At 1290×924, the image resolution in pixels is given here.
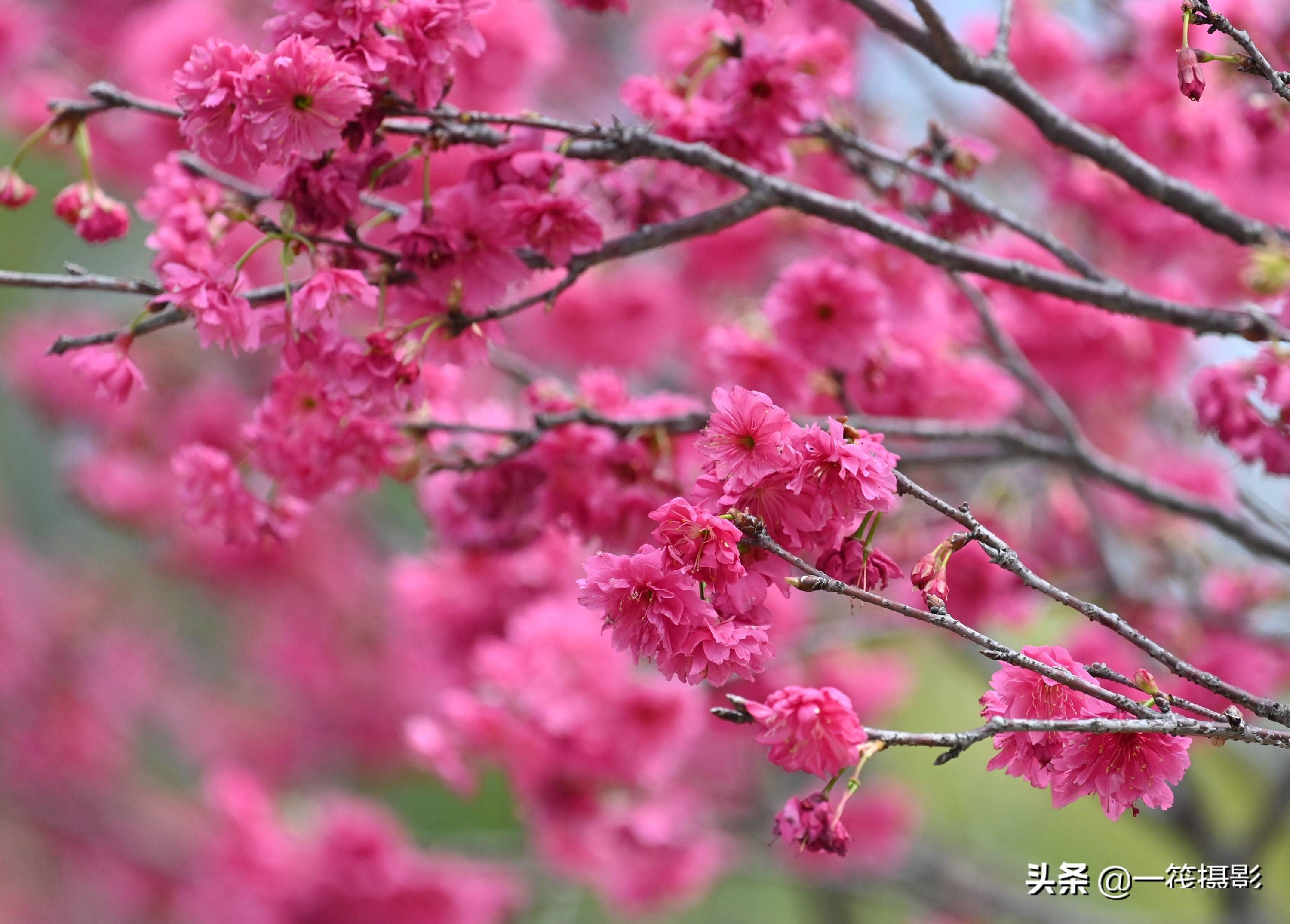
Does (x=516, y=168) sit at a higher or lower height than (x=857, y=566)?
higher

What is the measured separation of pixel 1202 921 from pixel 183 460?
6.60 metres

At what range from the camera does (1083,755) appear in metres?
1.15

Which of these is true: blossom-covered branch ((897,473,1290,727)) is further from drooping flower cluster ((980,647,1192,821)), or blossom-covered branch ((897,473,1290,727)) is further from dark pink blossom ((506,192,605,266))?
dark pink blossom ((506,192,605,266))

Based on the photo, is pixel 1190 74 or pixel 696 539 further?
pixel 1190 74

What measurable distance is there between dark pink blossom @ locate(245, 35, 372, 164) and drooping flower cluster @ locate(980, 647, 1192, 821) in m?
1.01

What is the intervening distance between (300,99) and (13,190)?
2.04ft

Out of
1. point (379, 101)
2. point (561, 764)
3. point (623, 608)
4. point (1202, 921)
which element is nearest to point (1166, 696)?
point (623, 608)

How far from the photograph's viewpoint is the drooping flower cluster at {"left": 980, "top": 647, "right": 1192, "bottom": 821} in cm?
115

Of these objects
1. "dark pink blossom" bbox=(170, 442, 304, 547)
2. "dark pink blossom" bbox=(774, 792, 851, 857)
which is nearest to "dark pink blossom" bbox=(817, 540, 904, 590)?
"dark pink blossom" bbox=(774, 792, 851, 857)

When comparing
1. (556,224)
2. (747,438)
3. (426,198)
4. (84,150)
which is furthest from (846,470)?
(84,150)

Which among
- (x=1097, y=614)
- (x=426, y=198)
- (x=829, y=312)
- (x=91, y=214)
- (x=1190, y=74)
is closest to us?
(x=1097, y=614)

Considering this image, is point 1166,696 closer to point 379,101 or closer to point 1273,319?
point 1273,319

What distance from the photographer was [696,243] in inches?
155

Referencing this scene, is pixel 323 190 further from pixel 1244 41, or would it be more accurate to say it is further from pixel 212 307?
pixel 1244 41
